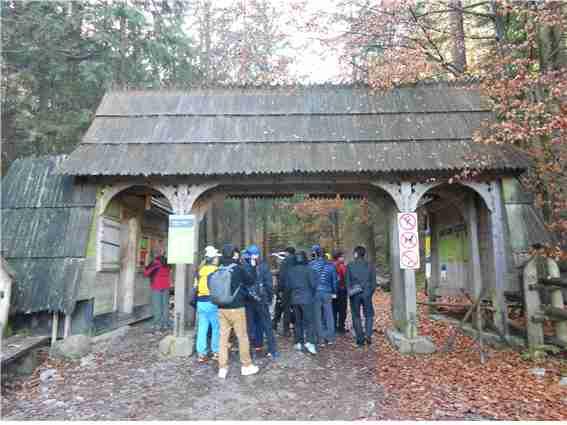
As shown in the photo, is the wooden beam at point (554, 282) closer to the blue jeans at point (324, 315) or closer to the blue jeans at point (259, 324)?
the blue jeans at point (324, 315)

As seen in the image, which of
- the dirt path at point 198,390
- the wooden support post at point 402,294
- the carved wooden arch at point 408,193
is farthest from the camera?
the carved wooden arch at point 408,193

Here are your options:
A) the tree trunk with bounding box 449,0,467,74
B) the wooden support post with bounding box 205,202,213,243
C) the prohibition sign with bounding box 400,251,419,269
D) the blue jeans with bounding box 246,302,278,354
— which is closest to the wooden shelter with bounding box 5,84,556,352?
the prohibition sign with bounding box 400,251,419,269

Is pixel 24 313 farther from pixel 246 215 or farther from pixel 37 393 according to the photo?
pixel 246 215

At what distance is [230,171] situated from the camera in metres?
7.91

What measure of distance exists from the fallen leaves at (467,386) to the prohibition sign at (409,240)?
2.21m

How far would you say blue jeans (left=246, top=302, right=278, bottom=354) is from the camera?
23.3 feet

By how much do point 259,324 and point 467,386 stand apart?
3.83 metres

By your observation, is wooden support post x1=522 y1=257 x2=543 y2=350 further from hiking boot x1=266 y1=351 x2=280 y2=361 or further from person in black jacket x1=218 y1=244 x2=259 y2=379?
person in black jacket x1=218 y1=244 x2=259 y2=379

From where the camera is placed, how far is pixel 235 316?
6191 mm

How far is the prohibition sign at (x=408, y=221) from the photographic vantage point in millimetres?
7777

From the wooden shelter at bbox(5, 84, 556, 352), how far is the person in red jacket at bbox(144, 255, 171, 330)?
2.20 ft

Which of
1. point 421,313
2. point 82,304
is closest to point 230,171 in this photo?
point 82,304

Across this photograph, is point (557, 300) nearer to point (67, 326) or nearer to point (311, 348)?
point (311, 348)

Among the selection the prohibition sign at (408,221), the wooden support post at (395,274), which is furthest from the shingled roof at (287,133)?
the wooden support post at (395,274)
